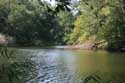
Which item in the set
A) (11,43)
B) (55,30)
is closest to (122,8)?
(11,43)

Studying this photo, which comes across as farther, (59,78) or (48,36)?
(48,36)

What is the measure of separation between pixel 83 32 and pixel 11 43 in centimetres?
1649

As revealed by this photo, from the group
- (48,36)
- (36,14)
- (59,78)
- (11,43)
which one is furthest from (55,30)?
(59,78)

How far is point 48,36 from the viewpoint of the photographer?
279ft

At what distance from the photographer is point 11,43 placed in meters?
62.9

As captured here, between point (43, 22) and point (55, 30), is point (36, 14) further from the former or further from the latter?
point (55, 30)

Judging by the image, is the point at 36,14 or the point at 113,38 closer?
the point at 113,38

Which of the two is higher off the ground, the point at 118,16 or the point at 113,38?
the point at 118,16

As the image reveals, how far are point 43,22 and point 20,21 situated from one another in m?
12.0

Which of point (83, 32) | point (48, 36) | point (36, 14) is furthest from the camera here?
point (48, 36)

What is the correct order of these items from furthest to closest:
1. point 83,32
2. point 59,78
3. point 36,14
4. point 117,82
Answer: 1. point 36,14
2. point 83,32
3. point 59,78
4. point 117,82

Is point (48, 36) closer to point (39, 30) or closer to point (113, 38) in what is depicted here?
point (39, 30)

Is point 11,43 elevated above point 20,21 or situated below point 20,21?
below

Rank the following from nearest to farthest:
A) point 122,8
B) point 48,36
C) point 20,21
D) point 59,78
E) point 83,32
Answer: point 59,78 < point 122,8 < point 83,32 < point 20,21 < point 48,36
